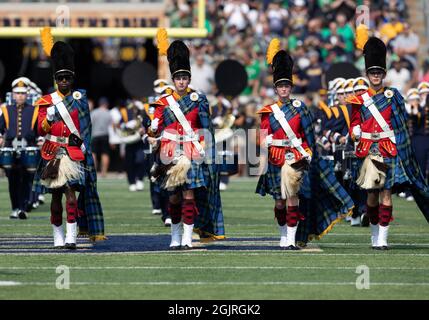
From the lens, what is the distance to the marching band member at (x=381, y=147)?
15617mm

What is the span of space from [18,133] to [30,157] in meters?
0.39

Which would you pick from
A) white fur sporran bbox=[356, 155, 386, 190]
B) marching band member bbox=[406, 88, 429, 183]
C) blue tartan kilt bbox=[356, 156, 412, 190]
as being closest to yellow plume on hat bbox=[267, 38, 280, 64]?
white fur sporran bbox=[356, 155, 386, 190]

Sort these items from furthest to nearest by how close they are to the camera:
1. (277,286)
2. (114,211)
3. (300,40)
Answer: (300,40)
(114,211)
(277,286)

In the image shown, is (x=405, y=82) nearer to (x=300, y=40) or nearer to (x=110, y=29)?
(x=300, y=40)

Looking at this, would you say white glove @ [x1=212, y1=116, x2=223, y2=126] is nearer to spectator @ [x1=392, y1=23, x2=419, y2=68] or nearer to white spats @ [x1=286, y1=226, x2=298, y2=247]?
spectator @ [x1=392, y1=23, x2=419, y2=68]

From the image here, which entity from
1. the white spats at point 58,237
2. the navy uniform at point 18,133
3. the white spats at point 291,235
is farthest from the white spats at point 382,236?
the navy uniform at point 18,133

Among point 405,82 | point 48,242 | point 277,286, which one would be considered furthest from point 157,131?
point 405,82

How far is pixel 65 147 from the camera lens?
15.8m

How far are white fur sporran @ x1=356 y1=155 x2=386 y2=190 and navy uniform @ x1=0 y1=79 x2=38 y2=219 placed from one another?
6292 millimetres

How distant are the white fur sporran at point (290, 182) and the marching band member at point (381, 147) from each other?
0.62m

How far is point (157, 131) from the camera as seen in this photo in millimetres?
15820

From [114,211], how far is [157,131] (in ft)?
21.2

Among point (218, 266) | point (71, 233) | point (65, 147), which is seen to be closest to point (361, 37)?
point (65, 147)

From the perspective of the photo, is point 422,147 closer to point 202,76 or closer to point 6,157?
point 6,157
